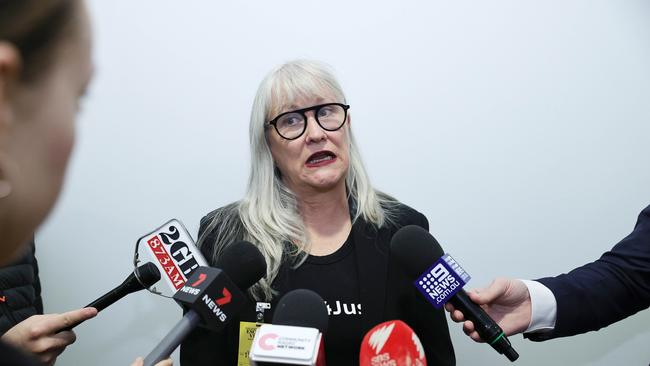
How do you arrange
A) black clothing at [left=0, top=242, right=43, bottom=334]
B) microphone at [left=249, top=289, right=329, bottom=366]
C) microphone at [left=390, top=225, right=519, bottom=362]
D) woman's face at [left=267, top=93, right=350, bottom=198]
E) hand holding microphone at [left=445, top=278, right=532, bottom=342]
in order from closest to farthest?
microphone at [left=249, top=289, right=329, bottom=366]
microphone at [left=390, top=225, right=519, bottom=362]
hand holding microphone at [left=445, top=278, right=532, bottom=342]
black clothing at [left=0, top=242, right=43, bottom=334]
woman's face at [left=267, top=93, right=350, bottom=198]

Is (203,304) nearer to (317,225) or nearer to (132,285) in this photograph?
(132,285)

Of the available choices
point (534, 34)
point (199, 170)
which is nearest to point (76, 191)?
point (199, 170)

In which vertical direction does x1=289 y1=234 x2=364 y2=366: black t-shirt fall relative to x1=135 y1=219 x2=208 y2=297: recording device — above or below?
below

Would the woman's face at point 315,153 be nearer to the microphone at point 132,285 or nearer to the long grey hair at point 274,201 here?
the long grey hair at point 274,201

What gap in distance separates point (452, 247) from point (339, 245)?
1.70 feet

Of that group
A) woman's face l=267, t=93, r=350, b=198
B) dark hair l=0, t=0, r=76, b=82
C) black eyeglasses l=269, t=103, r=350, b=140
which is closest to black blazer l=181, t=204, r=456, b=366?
woman's face l=267, t=93, r=350, b=198

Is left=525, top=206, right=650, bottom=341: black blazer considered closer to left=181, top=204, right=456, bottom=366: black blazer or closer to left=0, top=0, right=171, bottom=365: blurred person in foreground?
left=181, top=204, right=456, bottom=366: black blazer

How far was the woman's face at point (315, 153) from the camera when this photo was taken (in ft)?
5.08

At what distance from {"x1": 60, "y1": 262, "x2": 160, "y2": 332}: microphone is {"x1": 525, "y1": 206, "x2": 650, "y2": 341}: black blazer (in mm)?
926

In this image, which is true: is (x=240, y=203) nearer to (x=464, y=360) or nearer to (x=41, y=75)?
(x=464, y=360)

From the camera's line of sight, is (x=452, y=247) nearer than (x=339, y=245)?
No

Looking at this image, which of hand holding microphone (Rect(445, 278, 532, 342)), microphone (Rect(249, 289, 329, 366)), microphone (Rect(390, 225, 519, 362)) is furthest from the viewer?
hand holding microphone (Rect(445, 278, 532, 342))

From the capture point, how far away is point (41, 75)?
18.6 inches

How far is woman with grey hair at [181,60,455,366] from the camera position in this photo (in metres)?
1.47
